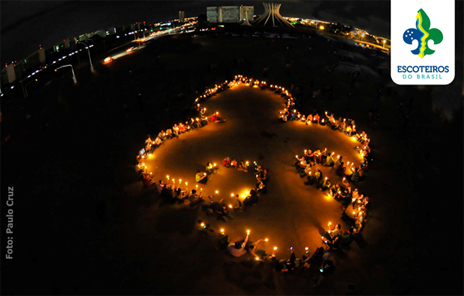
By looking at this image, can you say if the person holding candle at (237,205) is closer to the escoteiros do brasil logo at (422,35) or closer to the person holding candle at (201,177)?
the person holding candle at (201,177)

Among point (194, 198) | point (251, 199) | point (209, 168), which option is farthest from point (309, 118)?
point (194, 198)

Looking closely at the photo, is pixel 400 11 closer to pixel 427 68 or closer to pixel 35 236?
pixel 427 68

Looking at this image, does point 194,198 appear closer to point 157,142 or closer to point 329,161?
point 157,142

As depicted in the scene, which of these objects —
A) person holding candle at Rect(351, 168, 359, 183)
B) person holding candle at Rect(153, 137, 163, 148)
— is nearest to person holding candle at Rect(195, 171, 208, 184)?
person holding candle at Rect(153, 137, 163, 148)

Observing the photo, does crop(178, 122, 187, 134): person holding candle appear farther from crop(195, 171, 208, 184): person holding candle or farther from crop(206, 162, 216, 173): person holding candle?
crop(195, 171, 208, 184): person holding candle

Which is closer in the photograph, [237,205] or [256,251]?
[256,251]

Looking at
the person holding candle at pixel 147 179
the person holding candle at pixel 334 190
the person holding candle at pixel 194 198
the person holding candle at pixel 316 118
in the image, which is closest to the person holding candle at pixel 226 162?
the person holding candle at pixel 194 198

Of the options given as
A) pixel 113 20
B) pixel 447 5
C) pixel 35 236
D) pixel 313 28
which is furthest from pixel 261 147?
pixel 113 20
